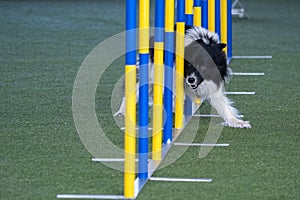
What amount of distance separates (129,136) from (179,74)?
1.80m

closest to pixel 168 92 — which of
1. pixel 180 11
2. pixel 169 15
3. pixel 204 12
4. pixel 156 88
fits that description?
pixel 156 88

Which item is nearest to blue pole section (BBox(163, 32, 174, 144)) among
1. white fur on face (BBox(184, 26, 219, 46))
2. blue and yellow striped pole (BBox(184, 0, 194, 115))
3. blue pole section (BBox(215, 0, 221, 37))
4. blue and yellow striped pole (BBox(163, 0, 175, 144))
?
blue and yellow striped pole (BBox(163, 0, 175, 144))

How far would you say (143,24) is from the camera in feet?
12.6

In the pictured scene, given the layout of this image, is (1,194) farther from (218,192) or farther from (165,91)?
(165,91)

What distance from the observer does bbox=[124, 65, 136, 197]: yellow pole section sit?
11.9 feet

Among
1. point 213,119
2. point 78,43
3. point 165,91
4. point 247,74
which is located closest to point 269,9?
point 78,43

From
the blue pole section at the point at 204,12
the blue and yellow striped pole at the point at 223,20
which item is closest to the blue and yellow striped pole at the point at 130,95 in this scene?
the blue pole section at the point at 204,12

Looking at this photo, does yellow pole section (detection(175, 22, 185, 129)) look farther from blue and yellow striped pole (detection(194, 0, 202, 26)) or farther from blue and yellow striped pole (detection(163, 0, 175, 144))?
blue and yellow striped pole (detection(194, 0, 202, 26))

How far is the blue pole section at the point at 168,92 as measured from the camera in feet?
16.2

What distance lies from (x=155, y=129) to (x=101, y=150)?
37cm

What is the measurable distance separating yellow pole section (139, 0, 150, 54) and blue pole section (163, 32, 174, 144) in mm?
969

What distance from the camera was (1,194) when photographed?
3779 mm

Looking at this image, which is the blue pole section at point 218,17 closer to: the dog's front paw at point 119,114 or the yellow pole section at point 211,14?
the yellow pole section at point 211,14

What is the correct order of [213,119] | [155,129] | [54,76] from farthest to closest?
[54,76] → [213,119] → [155,129]
